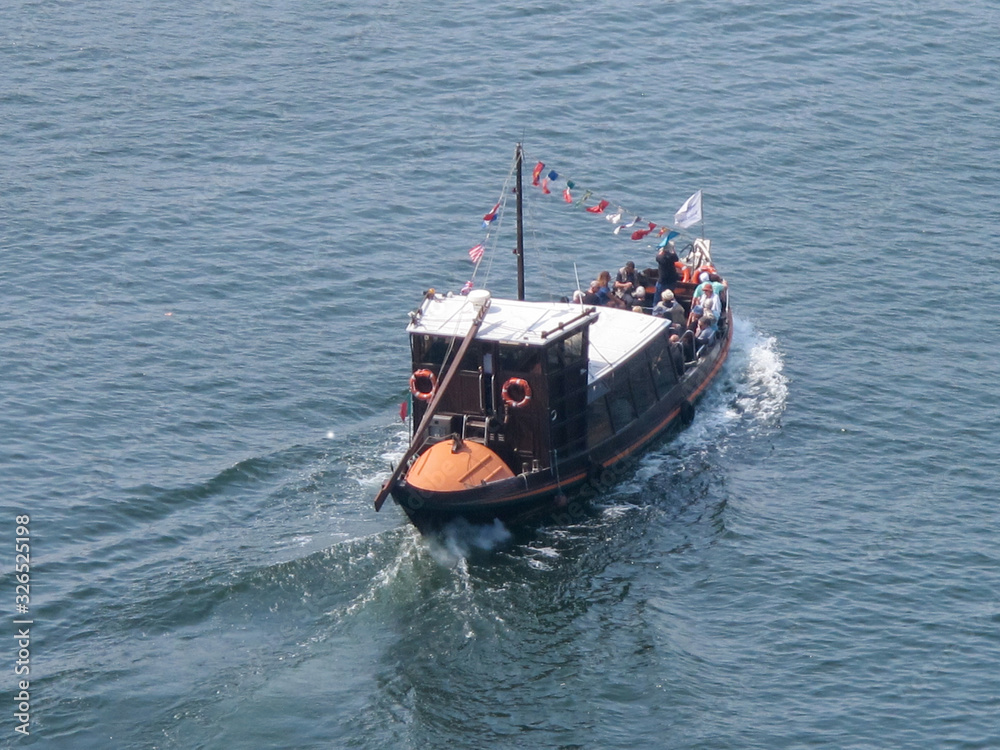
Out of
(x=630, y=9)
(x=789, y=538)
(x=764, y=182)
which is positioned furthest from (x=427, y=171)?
(x=789, y=538)

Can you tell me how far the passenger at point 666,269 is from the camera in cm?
4350

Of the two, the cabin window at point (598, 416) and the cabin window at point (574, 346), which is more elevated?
the cabin window at point (574, 346)

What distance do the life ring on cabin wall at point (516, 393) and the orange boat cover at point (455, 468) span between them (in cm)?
130

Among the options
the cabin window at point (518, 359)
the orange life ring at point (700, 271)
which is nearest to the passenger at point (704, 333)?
the orange life ring at point (700, 271)

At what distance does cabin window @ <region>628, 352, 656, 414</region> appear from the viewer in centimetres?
3812

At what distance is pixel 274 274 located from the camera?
4944 cm

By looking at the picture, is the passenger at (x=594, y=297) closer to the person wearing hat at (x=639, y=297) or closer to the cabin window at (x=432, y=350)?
the person wearing hat at (x=639, y=297)

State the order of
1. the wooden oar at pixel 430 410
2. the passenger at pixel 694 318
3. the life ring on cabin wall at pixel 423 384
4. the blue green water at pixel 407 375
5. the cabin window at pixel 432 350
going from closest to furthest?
the blue green water at pixel 407 375 < the wooden oar at pixel 430 410 < the cabin window at pixel 432 350 < the life ring on cabin wall at pixel 423 384 < the passenger at pixel 694 318

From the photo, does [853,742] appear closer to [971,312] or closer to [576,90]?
[971,312]

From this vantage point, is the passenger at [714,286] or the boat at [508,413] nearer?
the boat at [508,413]

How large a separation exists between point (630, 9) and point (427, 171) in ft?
62.1

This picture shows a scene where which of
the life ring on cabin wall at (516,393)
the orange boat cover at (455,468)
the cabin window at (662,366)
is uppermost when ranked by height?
the life ring on cabin wall at (516,393)

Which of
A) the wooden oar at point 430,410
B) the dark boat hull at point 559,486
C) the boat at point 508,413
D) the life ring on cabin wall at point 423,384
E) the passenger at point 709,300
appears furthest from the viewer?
the passenger at point 709,300

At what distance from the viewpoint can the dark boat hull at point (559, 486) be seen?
109 ft
